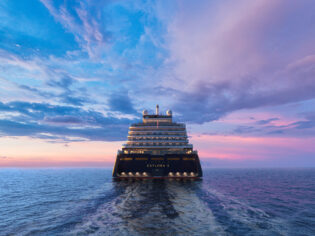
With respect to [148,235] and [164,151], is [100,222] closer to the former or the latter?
[148,235]

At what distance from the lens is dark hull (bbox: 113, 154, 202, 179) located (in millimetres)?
39594

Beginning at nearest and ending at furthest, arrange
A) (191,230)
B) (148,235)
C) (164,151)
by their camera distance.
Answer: (148,235), (191,230), (164,151)

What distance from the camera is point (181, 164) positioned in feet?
131

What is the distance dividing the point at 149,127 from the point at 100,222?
37233mm

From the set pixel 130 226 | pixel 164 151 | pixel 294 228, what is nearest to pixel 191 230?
pixel 130 226

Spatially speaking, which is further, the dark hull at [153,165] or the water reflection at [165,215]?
the dark hull at [153,165]

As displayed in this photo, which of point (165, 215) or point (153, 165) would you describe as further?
point (153, 165)

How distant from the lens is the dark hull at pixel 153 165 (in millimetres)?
39594

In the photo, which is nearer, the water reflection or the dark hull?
the water reflection

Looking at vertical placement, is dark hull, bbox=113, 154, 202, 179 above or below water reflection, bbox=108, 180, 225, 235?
above

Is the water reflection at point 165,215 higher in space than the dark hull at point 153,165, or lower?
lower

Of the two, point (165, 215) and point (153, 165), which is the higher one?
point (153, 165)

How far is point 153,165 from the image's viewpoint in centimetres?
3972

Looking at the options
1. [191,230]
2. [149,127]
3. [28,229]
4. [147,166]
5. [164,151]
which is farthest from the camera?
[149,127]
